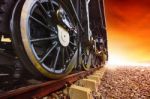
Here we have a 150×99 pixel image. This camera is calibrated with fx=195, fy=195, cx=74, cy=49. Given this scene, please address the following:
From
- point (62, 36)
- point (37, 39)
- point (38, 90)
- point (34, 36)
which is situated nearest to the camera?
point (38, 90)

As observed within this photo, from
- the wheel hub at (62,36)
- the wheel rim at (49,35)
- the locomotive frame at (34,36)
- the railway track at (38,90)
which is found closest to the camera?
the railway track at (38,90)

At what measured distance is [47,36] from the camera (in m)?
3.10

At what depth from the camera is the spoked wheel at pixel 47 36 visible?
245 centimetres

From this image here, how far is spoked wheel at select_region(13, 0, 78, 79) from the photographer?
245 centimetres

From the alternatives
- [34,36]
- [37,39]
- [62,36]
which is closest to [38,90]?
[37,39]

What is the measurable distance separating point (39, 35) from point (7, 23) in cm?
73

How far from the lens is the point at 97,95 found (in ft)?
10.7

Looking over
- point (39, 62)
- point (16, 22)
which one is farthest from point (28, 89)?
point (16, 22)

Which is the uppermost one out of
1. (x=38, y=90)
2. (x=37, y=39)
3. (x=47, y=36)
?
(x=47, y=36)

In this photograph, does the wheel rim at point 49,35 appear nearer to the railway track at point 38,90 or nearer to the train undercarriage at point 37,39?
the train undercarriage at point 37,39

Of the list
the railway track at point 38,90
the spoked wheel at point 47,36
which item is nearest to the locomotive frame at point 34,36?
the spoked wheel at point 47,36

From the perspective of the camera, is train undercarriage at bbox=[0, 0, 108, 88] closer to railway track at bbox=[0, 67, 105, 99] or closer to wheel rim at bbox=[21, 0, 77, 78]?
wheel rim at bbox=[21, 0, 77, 78]

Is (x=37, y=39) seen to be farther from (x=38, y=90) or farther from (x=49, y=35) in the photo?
(x=38, y=90)

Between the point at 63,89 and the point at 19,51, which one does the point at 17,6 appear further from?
the point at 63,89
